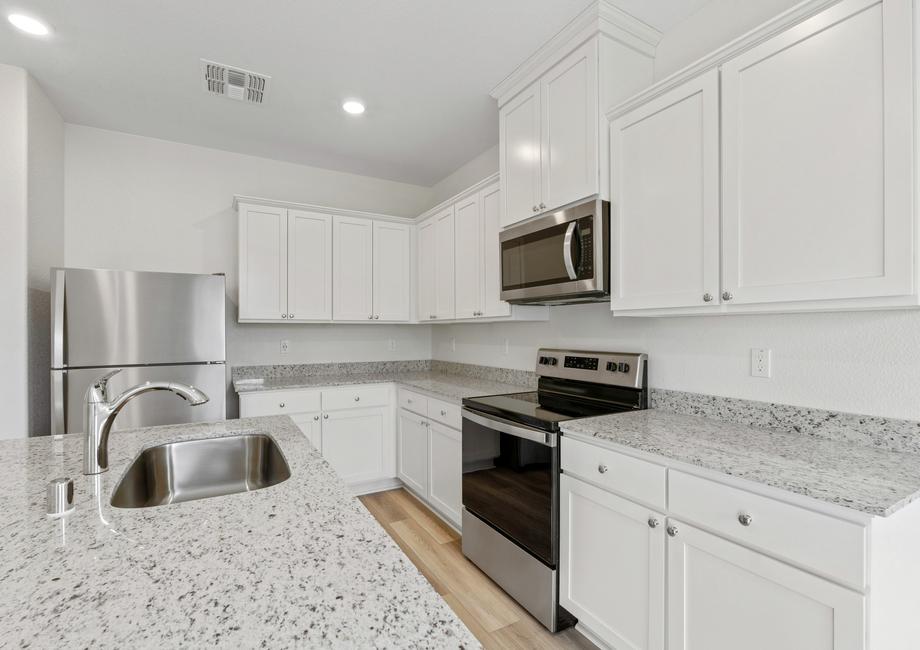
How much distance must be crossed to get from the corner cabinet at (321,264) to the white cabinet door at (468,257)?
75 centimetres

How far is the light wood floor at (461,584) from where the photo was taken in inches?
73.6

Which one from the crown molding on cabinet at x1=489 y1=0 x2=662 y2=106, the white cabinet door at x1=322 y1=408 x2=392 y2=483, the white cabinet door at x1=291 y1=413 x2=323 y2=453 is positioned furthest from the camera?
the white cabinet door at x1=322 y1=408 x2=392 y2=483

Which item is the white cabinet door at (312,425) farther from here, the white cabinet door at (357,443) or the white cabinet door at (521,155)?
the white cabinet door at (521,155)

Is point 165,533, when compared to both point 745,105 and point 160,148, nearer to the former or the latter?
point 745,105

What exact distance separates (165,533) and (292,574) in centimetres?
33

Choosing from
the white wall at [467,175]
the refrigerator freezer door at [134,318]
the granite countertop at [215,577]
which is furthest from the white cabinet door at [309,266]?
the granite countertop at [215,577]

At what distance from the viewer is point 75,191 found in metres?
3.10

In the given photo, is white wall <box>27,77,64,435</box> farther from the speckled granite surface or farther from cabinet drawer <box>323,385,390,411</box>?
the speckled granite surface

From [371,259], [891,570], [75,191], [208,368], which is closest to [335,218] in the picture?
[371,259]

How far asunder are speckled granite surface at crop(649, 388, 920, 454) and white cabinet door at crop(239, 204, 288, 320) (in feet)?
8.92

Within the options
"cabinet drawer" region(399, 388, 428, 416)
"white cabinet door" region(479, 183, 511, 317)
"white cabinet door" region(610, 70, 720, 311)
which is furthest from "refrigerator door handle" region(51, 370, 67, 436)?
"white cabinet door" region(610, 70, 720, 311)

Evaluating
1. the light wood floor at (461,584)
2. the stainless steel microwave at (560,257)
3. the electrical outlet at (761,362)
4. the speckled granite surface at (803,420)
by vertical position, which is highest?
the stainless steel microwave at (560,257)

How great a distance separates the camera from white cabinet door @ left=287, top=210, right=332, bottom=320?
11.3 feet

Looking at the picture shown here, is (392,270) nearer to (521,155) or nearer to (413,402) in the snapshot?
(413,402)
